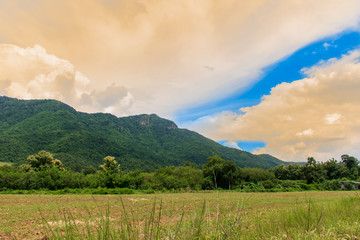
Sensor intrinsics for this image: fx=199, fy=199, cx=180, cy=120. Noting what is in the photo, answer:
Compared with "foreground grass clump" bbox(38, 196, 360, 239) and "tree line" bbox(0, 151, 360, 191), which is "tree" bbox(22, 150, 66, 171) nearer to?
"tree line" bbox(0, 151, 360, 191)

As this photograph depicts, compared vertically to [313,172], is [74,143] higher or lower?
higher

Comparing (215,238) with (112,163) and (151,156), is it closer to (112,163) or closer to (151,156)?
(112,163)

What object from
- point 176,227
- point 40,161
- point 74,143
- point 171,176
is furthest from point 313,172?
point 74,143

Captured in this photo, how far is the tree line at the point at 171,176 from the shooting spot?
1352 inches

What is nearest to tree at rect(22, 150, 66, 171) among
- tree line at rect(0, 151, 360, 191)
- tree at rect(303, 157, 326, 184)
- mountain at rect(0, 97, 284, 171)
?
tree line at rect(0, 151, 360, 191)

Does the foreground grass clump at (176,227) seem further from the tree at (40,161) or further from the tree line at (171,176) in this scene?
the tree at (40,161)

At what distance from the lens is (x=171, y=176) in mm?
44750

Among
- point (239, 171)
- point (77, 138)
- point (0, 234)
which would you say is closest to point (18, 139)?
point (77, 138)

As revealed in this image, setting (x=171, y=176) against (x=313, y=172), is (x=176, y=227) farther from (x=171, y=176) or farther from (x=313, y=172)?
(x=313, y=172)

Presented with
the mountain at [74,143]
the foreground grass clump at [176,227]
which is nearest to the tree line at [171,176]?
the foreground grass clump at [176,227]

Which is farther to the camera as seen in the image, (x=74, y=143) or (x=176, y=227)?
(x=74, y=143)

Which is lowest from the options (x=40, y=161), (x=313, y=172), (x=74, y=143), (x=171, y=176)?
(x=171, y=176)

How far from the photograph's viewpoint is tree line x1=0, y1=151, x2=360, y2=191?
34344mm

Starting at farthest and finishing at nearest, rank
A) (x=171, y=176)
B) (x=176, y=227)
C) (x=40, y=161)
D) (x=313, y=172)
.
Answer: (x=313, y=172) < (x=40, y=161) < (x=171, y=176) < (x=176, y=227)
